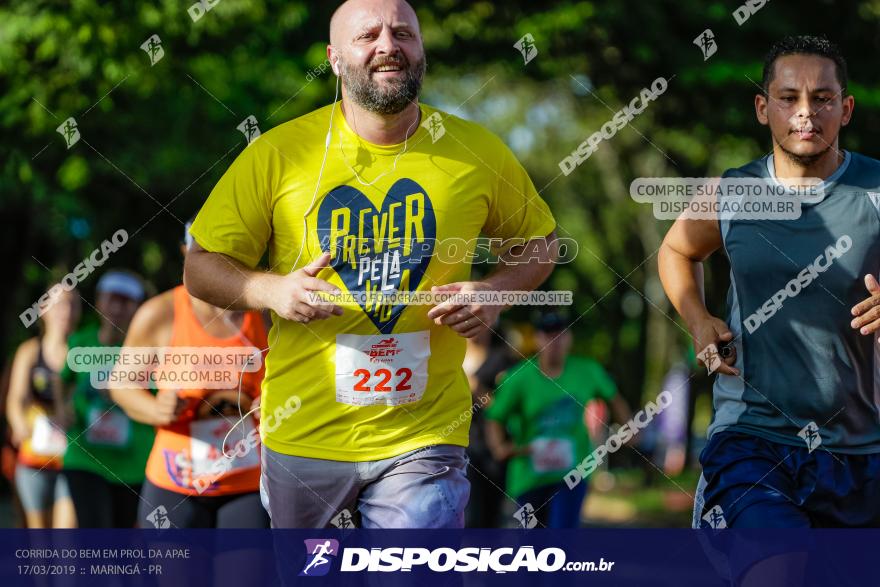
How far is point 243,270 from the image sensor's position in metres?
4.45

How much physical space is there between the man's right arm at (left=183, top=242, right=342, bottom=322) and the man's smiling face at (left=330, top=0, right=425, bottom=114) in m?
0.58

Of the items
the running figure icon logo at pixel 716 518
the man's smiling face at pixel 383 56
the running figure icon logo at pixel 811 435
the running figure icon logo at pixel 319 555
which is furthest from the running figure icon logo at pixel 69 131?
the running figure icon logo at pixel 811 435

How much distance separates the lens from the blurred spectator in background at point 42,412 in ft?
24.7

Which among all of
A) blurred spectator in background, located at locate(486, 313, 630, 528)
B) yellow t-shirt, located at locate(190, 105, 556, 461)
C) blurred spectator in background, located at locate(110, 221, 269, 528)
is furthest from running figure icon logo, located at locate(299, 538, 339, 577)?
blurred spectator in background, located at locate(486, 313, 630, 528)

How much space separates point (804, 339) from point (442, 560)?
1.38 metres

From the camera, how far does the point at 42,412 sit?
761 centimetres

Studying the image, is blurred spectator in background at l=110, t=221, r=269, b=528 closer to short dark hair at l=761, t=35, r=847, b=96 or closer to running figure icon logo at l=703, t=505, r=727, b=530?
running figure icon logo at l=703, t=505, r=727, b=530

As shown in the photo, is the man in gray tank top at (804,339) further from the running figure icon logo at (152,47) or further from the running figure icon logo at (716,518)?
the running figure icon logo at (152,47)

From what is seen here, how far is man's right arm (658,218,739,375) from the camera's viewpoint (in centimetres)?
453

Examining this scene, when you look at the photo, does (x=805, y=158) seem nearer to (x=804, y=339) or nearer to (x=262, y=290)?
(x=804, y=339)

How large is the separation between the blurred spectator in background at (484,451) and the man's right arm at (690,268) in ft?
12.7

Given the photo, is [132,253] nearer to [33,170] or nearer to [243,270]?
[33,170]

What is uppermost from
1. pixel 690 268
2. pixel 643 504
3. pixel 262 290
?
pixel 643 504

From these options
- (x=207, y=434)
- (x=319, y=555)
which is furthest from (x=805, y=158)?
(x=207, y=434)
